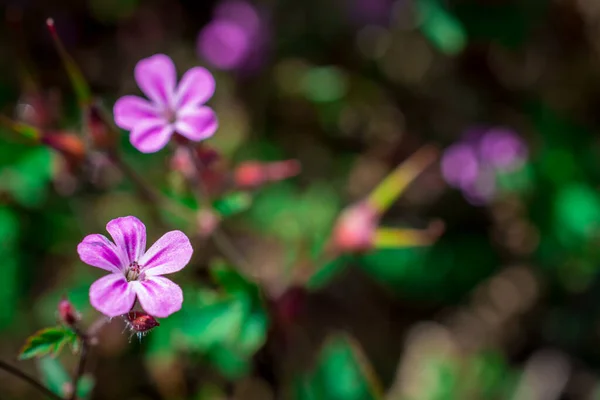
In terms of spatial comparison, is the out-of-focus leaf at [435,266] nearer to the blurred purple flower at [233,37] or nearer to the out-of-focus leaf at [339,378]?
the out-of-focus leaf at [339,378]

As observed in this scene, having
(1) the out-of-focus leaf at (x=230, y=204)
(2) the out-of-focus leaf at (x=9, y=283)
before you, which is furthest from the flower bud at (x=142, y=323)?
(2) the out-of-focus leaf at (x=9, y=283)

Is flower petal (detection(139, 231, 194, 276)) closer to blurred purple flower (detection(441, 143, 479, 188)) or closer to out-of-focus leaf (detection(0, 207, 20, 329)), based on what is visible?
out-of-focus leaf (detection(0, 207, 20, 329))

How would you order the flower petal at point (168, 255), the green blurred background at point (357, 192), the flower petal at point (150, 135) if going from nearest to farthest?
the flower petal at point (168, 255), the flower petal at point (150, 135), the green blurred background at point (357, 192)

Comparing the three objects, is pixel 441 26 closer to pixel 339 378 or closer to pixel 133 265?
pixel 339 378

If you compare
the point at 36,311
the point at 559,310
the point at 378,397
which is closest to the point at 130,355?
the point at 36,311

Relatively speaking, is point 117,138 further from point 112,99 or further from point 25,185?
point 112,99

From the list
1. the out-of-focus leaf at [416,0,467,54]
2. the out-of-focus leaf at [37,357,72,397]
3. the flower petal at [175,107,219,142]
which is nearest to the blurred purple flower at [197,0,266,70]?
the out-of-focus leaf at [416,0,467,54]
